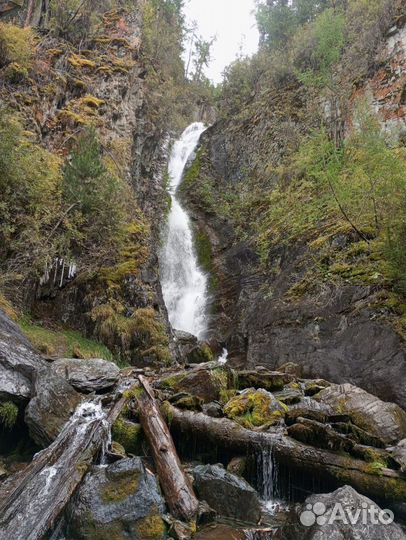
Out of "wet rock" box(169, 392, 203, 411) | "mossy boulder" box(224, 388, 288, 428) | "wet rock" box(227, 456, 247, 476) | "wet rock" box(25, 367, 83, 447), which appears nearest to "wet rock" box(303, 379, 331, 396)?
"mossy boulder" box(224, 388, 288, 428)

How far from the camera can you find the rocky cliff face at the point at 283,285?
11.1 metres

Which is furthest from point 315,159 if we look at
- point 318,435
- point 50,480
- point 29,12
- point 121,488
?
point 29,12

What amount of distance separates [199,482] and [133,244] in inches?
450

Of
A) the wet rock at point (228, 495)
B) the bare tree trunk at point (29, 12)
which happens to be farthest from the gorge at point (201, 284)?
the bare tree trunk at point (29, 12)

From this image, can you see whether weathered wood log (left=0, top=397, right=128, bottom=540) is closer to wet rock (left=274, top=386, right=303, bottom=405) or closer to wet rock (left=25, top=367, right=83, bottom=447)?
wet rock (left=25, top=367, right=83, bottom=447)

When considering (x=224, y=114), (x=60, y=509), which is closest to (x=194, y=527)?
(x=60, y=509)

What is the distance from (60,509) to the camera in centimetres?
504

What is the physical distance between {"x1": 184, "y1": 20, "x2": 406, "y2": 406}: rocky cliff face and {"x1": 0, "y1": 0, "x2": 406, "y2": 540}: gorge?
87 mm

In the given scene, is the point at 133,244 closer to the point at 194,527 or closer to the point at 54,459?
the point at 54,459

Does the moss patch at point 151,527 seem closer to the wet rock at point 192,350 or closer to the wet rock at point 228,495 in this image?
the wet rock at point 228,495


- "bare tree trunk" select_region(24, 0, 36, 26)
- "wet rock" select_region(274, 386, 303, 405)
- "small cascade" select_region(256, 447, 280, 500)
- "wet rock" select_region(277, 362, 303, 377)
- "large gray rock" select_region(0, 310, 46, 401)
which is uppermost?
"bare tree trunk" select_region(24, 0, 36, 26)

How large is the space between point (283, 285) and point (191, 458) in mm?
9284

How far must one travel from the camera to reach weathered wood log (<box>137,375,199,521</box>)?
17.9 ft

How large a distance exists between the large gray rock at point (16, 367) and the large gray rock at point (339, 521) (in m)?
4.75
